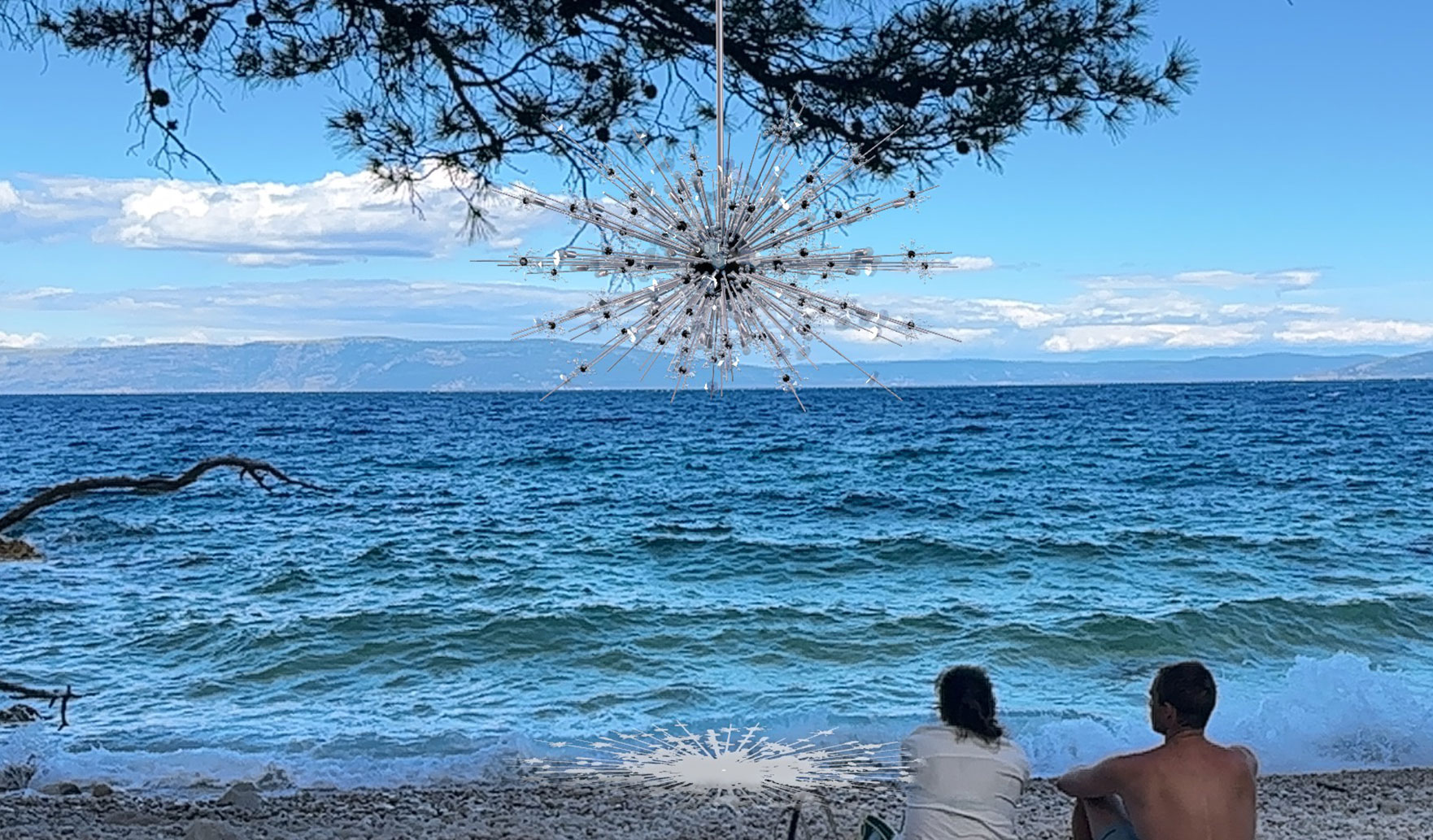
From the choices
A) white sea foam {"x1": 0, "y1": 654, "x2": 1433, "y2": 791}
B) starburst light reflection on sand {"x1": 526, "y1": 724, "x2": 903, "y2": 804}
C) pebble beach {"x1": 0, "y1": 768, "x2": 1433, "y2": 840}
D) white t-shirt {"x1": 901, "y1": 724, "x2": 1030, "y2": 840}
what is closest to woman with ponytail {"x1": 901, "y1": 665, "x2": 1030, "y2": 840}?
white t-shirt {"x1": 901, "y1": 724, "x2": 1030, "y2": 840}

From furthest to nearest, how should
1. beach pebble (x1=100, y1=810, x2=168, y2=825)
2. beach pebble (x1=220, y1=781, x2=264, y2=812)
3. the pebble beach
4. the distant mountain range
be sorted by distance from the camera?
the distant mountain range < beach pebble (x1=220, y1=781, x2=264, y2=812) < beach pebble (x1=100, y1=810, x2=168, y2=825) < the pebble beach

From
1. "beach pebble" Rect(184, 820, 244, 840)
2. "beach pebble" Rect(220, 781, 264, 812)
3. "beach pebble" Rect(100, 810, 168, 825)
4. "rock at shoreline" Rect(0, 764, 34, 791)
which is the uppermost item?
"beach pebble" Rect(184, 820, 244, 840)

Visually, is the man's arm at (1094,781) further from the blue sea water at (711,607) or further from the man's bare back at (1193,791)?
the blue sea water at (711,607)

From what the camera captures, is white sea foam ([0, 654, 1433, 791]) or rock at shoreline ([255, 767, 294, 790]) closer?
rock at shoreline ([255, 767, 294, 790])

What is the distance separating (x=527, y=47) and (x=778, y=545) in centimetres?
1446

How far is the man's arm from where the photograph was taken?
3.68 m

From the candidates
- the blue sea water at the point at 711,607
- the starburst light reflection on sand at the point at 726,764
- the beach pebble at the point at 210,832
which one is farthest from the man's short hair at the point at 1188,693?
the blue sea water at the point at 711,607

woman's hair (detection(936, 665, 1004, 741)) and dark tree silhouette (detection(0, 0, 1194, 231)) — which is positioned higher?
dark tree silhouette (detection(0, 0, 1194, 231))

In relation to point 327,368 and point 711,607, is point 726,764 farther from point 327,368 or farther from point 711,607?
point 327,368

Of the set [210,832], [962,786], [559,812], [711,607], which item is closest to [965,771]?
[962,786]

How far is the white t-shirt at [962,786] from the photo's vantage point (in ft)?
11.6

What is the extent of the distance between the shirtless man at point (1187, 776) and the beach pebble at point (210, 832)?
4262 millimetres

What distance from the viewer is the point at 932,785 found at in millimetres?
3561

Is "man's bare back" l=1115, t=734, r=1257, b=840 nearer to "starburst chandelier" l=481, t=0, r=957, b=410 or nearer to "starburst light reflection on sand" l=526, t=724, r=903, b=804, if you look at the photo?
"starburst chandelier" l=481, t=0, r=957, b=410
